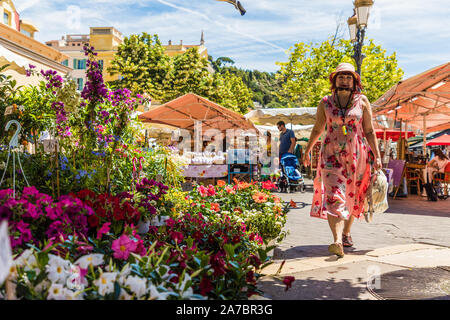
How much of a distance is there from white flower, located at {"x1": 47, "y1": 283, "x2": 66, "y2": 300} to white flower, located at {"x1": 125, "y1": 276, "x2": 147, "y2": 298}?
252 millimetres

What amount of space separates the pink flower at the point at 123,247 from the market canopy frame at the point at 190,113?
11495 millimetres

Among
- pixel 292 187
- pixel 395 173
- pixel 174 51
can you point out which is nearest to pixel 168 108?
pixel 292 187

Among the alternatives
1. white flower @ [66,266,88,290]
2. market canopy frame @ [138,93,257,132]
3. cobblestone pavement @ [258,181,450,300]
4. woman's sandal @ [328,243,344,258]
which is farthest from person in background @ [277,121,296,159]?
white flower @ [66,266,88,290]

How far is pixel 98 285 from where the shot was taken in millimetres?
1818

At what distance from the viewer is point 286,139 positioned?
11.8 m

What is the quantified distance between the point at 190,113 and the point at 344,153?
1143cm

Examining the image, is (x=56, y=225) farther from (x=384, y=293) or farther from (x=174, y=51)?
(x=174, y=51)

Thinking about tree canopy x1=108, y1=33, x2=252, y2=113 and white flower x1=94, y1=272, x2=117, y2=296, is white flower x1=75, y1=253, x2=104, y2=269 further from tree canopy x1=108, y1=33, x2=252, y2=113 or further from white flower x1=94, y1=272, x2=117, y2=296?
tree canopy x1=108, y1=33, x2=252, y2=113

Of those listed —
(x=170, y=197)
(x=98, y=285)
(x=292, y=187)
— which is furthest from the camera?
Result: (x=292, y=187)

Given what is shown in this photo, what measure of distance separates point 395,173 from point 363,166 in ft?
27.7

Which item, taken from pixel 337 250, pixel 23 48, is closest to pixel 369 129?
pixel 337 250

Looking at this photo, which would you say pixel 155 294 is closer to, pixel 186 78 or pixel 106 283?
pixel 106 283

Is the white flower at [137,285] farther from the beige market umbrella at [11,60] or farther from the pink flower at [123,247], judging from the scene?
the beige market umbrella at [11,60]

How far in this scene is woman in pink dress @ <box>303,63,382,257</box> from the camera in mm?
4777
